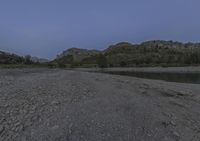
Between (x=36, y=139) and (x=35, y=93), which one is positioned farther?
(x=35, y=93)

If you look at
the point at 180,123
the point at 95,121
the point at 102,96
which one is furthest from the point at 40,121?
the point at 180,123

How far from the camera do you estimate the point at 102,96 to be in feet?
41.5

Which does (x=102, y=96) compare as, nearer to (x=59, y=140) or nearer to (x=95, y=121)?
(x=95, y=121)

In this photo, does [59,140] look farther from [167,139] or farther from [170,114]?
[170,114]

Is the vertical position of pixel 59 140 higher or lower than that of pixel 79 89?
lower

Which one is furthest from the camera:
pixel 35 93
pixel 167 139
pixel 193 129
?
pixel 35 93

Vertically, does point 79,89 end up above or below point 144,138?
above

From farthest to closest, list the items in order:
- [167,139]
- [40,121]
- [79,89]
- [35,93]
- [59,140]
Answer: [79,89], [35,93], [40,121], [167,139], [59,140]

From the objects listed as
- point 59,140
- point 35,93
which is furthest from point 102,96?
point 59,140

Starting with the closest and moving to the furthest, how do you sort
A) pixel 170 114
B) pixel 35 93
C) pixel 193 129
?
pixel 193 129
pixel 170 114
pixel 35 93

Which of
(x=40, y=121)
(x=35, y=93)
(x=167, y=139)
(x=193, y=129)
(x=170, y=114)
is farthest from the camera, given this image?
(x=35, y=93)

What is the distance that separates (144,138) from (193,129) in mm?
2533

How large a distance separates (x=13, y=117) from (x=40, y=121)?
1116 millimetres

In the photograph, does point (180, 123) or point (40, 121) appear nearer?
point (40, 121)
